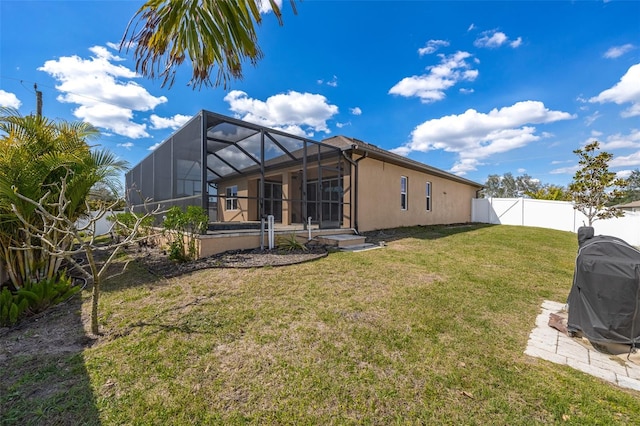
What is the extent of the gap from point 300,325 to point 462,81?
42.9 ft

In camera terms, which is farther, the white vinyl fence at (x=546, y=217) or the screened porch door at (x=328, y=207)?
the white vinyl fence at (x=546, y=217)

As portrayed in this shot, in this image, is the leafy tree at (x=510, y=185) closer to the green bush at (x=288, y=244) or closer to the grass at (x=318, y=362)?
the green bush at (x=288, y=244)

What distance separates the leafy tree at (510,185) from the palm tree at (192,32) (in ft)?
204

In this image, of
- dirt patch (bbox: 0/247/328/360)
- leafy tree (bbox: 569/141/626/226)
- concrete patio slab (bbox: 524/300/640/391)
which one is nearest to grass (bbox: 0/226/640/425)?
concrete patio slab (bbox: 524/300/640/391)

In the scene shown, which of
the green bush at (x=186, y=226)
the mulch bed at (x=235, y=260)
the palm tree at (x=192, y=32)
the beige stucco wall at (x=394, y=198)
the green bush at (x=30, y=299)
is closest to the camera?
the palm tree at (x=192, y=32)

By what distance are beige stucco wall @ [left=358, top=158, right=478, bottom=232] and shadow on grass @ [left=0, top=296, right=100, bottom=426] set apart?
876 centimetres

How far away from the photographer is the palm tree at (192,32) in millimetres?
1564

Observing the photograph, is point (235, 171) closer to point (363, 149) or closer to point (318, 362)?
point (363, 149)

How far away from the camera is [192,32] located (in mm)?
1685

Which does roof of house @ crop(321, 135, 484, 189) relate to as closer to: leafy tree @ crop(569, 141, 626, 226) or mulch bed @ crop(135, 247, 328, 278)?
mulch bed @ crop(135, 247, 328, 278)

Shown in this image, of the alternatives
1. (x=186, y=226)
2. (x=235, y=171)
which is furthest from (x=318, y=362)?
(x=235, y=171)

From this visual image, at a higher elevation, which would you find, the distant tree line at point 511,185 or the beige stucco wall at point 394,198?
the distant tree line at point 511,185

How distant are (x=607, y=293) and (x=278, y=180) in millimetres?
12326

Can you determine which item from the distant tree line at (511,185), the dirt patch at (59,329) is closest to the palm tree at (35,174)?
the dirt patch at (59,329)
